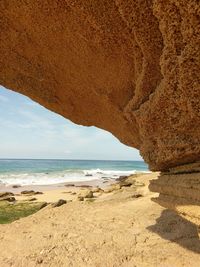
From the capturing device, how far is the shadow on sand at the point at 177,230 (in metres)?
5.78

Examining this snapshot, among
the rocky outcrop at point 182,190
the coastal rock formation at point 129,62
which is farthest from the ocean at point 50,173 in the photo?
the rocky outcrop at point 182,190

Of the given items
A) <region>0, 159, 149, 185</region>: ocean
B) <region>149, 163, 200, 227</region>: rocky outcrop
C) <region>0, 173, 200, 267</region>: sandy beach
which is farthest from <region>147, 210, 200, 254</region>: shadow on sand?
<region>0, 159, 149, 185</region>: ocean

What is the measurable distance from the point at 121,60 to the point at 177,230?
3.64m

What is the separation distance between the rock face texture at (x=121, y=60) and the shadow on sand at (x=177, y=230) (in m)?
1.74

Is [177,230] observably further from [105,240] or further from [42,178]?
[42,178]

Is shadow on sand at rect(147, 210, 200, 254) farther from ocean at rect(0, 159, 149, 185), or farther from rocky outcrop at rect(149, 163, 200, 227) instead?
ocean at rect(0, 159, 149, 185)

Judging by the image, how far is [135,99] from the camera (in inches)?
192

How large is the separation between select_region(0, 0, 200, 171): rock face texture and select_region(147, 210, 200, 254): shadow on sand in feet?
5.70

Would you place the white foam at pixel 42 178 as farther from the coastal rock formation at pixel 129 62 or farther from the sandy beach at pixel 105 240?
the coastal rock formation at pixel 129 62

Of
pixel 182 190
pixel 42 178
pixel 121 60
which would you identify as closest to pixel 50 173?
pixel 42 178

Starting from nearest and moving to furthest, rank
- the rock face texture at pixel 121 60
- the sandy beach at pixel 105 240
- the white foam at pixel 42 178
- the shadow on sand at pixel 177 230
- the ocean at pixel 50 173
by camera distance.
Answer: the rock face texture at pixel 121 60 < the sandy beach at pixel 105 240 < the shadow on sand at pixel 177 230 < the white foam at pixel 42 178 < the ocean at pixel 50 173

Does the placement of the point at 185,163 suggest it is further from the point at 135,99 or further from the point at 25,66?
the point at 25,66

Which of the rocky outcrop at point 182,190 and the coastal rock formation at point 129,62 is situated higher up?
the coastal rock formation at point 129,62

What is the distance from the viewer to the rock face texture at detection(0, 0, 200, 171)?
141 inches
